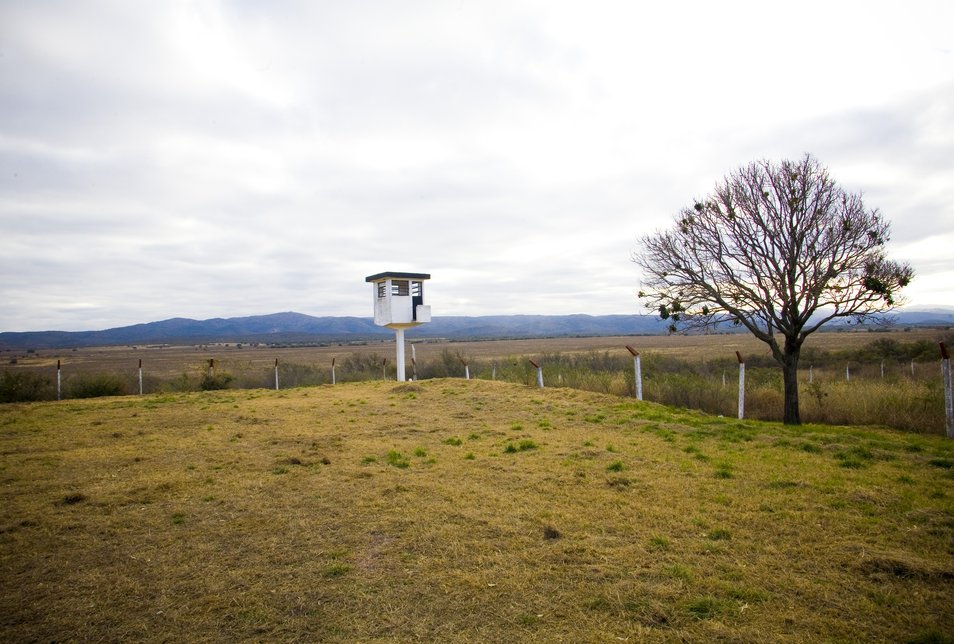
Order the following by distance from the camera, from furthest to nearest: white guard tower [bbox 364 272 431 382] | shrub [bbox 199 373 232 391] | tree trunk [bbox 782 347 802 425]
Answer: shrub [bbox 199 373 232 391] → white guard tower [bbox 364 272 431 382] → tree trunk [bbox 782 347 802 425]

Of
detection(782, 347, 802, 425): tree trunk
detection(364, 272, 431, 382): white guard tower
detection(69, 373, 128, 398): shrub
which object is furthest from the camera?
detection(364, 272, 431, 382): white guard tower

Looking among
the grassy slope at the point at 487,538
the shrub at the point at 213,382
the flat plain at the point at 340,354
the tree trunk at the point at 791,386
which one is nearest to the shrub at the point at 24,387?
the flat plain at the point at 340,354

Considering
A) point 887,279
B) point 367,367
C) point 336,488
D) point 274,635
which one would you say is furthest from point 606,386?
point 367,367

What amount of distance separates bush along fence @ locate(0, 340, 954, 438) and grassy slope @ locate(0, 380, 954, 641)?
8.25 ft

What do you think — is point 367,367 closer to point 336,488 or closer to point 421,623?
point 336,488

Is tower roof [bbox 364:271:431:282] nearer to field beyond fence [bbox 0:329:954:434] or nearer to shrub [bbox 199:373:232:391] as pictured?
field beyond fence [bbox 0:329:954:434]

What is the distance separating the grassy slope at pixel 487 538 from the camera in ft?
13.7

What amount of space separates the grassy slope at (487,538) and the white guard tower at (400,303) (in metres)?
15.3

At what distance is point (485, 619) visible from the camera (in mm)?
4207

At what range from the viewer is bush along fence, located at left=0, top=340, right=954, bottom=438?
13820 millimetres

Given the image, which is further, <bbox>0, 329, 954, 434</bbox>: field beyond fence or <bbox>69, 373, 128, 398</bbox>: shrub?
<bbox>69, 373, 128, 398</bbox>: shrub

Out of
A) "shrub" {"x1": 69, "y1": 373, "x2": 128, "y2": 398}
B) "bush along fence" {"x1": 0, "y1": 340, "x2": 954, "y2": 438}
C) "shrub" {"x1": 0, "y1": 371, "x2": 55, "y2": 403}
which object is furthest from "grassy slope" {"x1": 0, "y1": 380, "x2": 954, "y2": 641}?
"shrub" {"x1": 69, "y1": 373, "x2": 128, "y2": 398}

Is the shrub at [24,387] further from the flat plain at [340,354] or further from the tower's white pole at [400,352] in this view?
the tower's white pole at [400,352]

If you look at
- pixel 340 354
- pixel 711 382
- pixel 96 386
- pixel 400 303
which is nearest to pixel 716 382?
pixel 711 382
